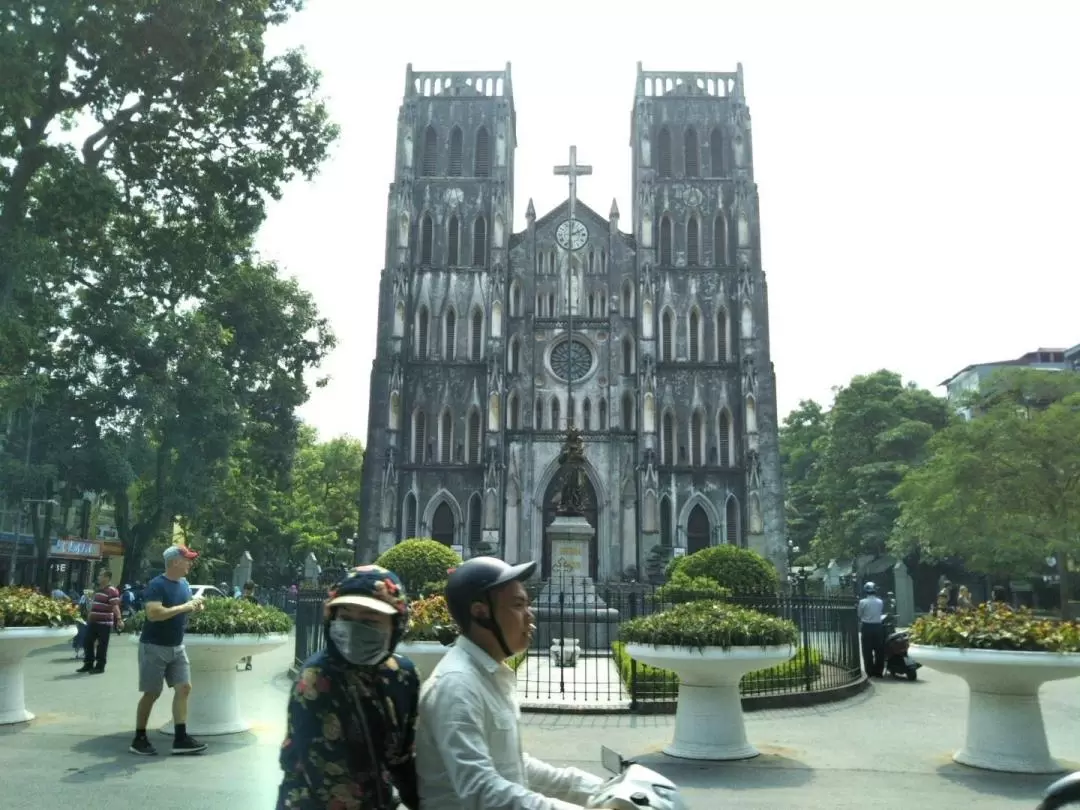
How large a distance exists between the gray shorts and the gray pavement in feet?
1.93

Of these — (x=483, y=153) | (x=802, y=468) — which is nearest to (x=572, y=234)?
(x=483, y=153)

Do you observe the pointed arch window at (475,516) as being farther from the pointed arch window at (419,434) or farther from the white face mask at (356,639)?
the white face mask at (356,639)

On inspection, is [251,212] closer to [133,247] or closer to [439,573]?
[133,247]

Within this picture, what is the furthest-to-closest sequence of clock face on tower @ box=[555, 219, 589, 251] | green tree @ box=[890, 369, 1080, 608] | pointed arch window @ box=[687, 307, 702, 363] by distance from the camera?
clock face on tower @ box=[555, 219, 589, 251], pointed arch window @ box=[687, 307, 702, 363], green tree @ box=[890, 369, 1080, 608]

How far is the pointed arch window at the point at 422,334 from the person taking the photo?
38.7 m

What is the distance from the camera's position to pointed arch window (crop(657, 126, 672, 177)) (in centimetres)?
4081

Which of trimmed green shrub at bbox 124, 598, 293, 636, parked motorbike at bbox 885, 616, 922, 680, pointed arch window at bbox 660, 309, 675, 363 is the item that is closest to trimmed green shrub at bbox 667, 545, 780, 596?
parked motorbike at bbox 885, 616, 922, 680

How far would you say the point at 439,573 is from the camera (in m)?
23.8

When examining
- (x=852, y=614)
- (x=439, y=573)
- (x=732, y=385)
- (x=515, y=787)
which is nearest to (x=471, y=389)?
(x=732, y=385)

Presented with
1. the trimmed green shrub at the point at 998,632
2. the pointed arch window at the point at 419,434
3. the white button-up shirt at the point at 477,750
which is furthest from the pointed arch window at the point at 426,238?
the white button-up shirt at the point at 477,750

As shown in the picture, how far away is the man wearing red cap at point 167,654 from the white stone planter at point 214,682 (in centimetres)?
72

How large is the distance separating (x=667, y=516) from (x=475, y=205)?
15.3 meters

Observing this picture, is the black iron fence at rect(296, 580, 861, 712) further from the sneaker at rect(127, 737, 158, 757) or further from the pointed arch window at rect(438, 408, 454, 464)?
the pointed arch window at rect(438, 408, 454, 464)

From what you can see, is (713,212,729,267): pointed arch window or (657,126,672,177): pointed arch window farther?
(657,126,672,177): pointed arch window
